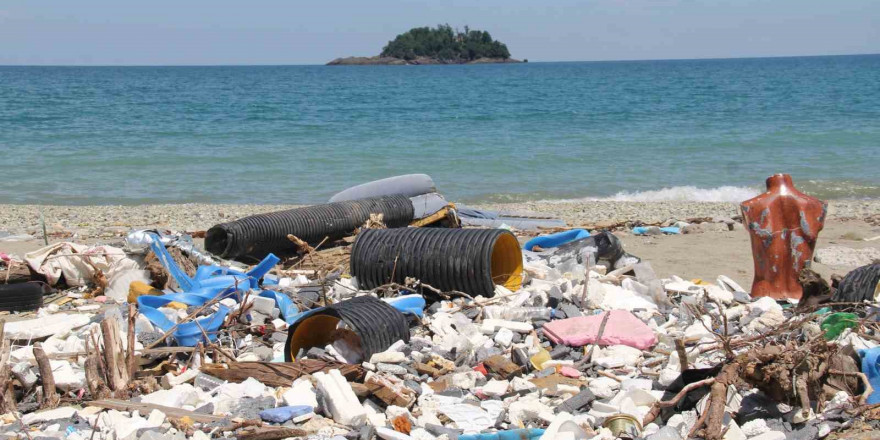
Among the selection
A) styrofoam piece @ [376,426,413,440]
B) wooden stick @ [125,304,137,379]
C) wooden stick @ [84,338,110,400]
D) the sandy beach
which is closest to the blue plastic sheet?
wooden stick @ [125,304,137,379]

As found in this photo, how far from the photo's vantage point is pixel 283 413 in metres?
4.04

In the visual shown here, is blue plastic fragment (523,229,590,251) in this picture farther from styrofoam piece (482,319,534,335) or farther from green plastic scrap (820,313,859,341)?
green plastic scrap (820,313,859,341)

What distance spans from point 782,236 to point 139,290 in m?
4.83

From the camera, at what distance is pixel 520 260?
22.0ft

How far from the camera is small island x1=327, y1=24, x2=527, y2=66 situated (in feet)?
413

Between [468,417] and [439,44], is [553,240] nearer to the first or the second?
[468,417]

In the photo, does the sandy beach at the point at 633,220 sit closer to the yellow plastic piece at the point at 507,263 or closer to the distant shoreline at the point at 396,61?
the yellow plastic piece at the point at 507,263

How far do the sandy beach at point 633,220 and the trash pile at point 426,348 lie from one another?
1111mm

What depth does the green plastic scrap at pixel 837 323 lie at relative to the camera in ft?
15.3

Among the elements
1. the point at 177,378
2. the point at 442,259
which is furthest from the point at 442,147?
the point at 177,378

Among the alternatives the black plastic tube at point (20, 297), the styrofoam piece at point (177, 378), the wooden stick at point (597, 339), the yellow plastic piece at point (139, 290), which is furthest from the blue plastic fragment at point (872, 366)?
the black plastic tube at point (20, 297)

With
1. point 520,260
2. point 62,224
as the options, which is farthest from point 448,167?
point 520,260

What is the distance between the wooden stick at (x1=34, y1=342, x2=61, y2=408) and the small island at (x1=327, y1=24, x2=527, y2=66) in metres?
123

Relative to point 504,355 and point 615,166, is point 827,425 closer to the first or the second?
point 504,355
